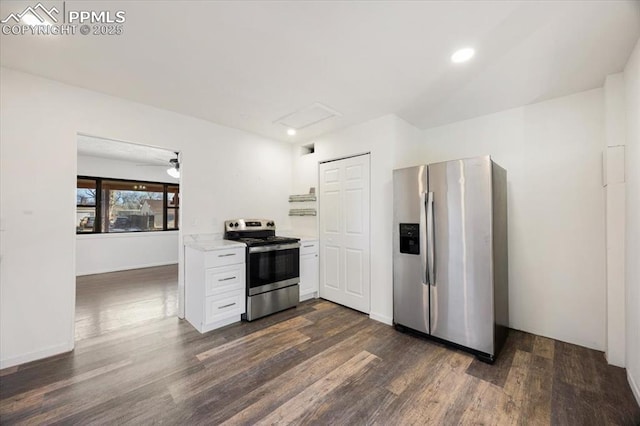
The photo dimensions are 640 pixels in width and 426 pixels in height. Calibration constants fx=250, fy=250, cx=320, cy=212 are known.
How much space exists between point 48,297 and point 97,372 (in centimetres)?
91

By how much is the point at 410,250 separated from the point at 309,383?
166 cm

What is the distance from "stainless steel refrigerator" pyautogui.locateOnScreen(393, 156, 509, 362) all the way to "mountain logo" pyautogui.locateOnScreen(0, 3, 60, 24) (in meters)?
3.06

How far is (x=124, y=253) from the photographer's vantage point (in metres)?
5.98

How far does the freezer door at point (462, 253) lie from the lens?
2287 millimetres

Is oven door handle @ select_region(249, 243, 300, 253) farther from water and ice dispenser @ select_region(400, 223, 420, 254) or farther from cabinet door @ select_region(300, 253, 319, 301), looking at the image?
water and ice dispenser @ select_region(400, 223, 420, 254)

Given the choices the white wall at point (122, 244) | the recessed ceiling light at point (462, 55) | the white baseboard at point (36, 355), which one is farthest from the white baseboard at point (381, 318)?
the white wall at point (122, 244)

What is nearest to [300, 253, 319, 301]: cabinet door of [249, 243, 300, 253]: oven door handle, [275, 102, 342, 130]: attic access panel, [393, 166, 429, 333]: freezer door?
[249, 243, 300, 253]: oven door handle

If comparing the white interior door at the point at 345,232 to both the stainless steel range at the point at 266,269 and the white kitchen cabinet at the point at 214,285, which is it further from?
the white kitchen cabinet at the point at 214,285

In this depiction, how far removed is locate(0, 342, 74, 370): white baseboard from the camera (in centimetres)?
217

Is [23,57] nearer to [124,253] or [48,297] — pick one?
[48,297]

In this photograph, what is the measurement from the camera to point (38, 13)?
1626 mm

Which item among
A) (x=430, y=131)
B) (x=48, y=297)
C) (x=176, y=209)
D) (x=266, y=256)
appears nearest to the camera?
(x=48, y=297)

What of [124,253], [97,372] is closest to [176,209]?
[124,253]

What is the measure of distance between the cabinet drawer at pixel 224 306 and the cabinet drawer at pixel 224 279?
7 cm
